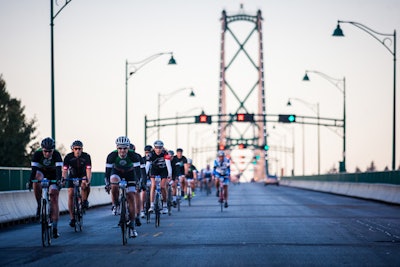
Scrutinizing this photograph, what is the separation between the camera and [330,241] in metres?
16.3

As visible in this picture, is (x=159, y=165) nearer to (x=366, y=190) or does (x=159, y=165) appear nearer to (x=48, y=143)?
(x=48, y=143)

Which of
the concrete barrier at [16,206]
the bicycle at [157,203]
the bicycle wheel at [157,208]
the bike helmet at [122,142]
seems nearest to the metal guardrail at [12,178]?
the concrete barrier at [16,206]

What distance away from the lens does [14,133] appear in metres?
105

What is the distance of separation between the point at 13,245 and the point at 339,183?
38.0m

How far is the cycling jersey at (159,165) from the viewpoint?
2277cm

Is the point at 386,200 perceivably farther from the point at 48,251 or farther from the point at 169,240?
the point at 48,251

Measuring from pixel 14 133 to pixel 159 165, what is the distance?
278 ft

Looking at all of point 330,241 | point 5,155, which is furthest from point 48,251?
point 5,155

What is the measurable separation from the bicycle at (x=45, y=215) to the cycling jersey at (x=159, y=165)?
629 cm

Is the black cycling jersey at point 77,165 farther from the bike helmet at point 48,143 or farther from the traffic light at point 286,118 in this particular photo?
the traffic light at point 286,118

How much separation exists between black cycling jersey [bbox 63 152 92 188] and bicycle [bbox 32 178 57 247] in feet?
9.19

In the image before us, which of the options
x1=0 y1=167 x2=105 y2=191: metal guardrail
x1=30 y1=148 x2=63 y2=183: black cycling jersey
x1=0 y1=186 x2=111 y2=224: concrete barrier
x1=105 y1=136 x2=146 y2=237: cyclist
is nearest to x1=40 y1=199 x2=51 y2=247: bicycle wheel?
x1=30 y1=148 x2=63 y2=183: black cycling jersey

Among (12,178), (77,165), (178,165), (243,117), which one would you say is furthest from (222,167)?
(243,117)

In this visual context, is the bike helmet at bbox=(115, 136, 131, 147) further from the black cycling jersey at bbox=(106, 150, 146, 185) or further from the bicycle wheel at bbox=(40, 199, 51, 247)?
the bicycle wheel at bbox=(40, 199, 51, 247)
